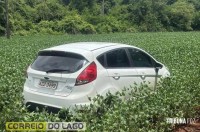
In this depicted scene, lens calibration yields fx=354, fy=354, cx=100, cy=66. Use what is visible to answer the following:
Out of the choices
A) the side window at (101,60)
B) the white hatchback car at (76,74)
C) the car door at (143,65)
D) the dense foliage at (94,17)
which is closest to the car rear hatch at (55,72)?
the white hatchback car at (76,74)

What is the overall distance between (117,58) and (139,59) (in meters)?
0.88

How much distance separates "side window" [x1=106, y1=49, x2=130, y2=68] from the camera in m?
7.06

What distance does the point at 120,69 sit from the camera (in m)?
7.18

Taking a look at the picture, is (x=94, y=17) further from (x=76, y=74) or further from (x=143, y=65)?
(x=76, y=74)

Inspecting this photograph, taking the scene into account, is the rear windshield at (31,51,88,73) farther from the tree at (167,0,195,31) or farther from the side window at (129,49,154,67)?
the tree at (167,0,195,31)

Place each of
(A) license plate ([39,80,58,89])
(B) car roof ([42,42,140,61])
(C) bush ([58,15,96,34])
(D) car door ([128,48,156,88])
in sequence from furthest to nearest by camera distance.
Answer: (C) bush ([58,15,96,34])
(D) car door ([128,48,156,88])
(B) car roof ([42,42,140,61])
(A) license plate ([39,80,58,89])

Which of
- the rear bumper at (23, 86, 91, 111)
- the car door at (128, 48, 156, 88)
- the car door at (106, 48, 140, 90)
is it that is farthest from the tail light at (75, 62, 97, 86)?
the car door at (128, 48, 156, 88)

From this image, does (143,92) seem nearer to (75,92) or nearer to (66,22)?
(75,92)

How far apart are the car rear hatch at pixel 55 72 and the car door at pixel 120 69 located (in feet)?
2.17

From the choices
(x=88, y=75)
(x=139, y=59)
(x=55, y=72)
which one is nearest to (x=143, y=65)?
(x=139, y=59)

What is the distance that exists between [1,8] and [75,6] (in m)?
32.2

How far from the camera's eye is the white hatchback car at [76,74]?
6355 millimetres

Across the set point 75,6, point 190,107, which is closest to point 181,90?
point 190,107

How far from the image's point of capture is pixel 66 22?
216 ft
